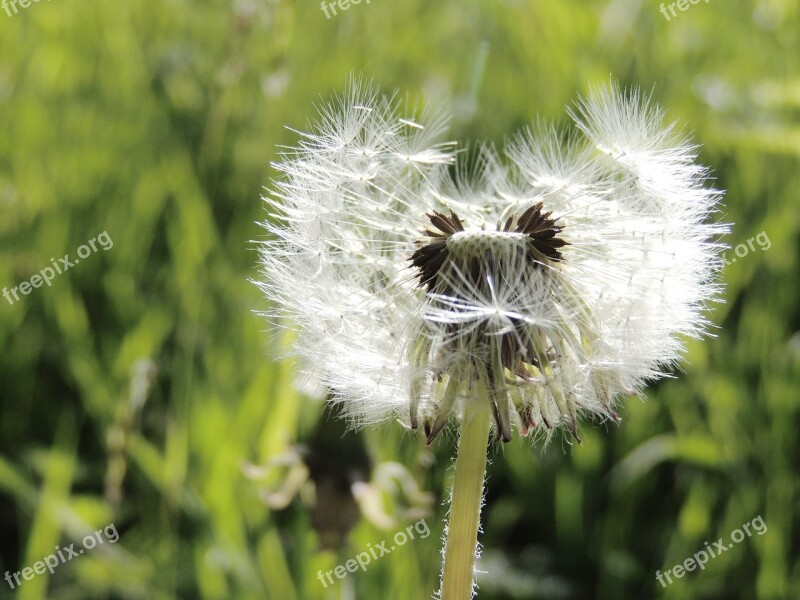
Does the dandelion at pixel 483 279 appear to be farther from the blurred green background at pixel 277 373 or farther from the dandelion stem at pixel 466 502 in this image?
the blurred green background at pixel 277 373

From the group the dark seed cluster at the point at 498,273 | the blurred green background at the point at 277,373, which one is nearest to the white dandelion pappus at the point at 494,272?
the dark seed cluster at the point at 498,273

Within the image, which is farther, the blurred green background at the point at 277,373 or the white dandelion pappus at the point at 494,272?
the blurred green background at the point at 277,373

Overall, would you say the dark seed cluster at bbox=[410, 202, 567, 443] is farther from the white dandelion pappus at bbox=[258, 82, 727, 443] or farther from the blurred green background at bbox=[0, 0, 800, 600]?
the blurred green background at bbox=[0, 0, 800, 600]

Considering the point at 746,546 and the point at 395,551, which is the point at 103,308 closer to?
the point at 395,551

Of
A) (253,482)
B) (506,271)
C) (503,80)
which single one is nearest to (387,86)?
(503,80)

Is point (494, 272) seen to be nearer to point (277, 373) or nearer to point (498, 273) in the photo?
point (498, 273)
